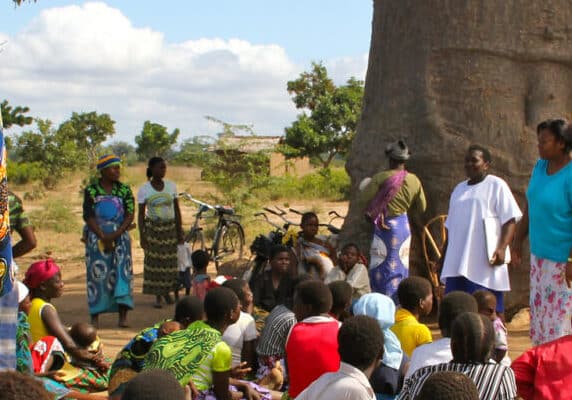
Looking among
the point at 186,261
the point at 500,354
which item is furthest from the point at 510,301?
the point at 186,261

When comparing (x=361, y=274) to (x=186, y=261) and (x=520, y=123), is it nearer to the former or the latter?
(x=520, y=123)

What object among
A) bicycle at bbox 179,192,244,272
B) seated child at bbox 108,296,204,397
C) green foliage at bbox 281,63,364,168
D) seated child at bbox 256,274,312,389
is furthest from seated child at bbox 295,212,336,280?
green foliage at bbox 281,63,364,168

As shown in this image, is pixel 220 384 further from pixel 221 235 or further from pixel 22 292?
pixel 221 235

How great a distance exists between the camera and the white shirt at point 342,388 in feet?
10.1

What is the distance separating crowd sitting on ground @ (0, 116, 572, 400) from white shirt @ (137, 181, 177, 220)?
826mm

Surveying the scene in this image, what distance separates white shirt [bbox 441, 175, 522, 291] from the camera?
19.1 feet

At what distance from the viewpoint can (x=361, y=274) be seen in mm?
6523

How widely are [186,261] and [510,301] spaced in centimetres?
324

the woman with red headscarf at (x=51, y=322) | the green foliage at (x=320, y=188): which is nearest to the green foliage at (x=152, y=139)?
the green foliage at (x=320, y=188)

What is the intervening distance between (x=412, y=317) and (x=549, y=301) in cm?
93

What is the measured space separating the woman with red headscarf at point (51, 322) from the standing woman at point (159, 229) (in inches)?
118

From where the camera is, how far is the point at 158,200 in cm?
824

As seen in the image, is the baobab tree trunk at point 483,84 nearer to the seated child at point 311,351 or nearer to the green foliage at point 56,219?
the seated child at point 311,351

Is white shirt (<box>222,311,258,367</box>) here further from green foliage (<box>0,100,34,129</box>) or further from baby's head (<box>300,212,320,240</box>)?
green foliage (<box>0,100,34,129</box>)
